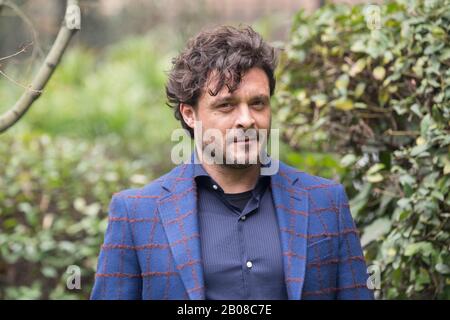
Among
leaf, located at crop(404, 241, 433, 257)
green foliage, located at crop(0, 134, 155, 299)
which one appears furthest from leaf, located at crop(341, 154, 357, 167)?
green foliage, located at crop(0, 134, 155, 299)

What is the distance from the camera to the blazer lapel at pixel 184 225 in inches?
117

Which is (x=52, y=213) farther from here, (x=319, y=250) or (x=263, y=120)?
(x=319, y=250)

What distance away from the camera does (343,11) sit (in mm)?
4863

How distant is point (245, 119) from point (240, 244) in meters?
0.50

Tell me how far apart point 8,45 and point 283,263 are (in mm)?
9054

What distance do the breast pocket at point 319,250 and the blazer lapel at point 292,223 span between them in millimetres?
37

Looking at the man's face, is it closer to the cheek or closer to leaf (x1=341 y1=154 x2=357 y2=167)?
the cheek

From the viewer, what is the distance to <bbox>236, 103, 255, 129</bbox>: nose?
312 centimetres

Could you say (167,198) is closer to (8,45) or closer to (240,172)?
(240,172)

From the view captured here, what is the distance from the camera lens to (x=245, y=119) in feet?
10.2

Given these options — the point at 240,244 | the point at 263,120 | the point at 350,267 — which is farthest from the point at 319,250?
the point at 263,120
